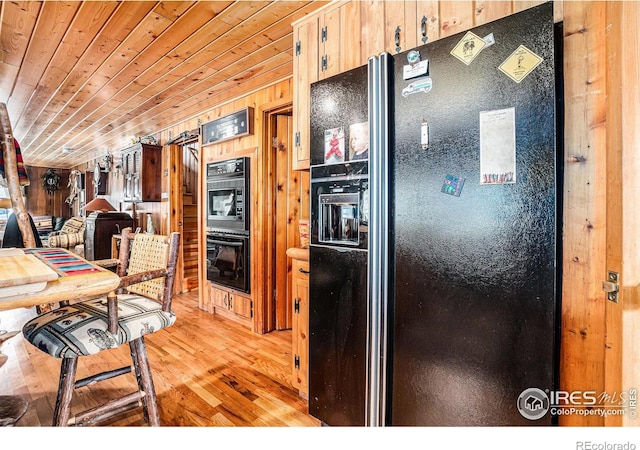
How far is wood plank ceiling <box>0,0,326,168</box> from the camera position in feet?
5.57

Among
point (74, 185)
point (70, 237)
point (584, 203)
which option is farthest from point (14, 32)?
point (74, 185)

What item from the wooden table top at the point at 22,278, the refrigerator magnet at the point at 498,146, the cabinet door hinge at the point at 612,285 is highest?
the refrigerator magnet at the point at 498,146

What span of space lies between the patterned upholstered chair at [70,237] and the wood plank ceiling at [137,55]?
212cm

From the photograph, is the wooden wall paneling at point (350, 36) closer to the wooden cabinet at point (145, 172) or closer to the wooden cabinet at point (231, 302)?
the wooden cabinet at point (231, 302)

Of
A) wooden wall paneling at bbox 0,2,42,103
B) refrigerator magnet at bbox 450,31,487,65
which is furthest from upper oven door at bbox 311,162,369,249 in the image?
wooden wall paneling at bbox 0,2,42,103

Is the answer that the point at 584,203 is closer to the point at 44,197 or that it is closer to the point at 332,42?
the point at 332,42

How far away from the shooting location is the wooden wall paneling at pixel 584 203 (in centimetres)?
92

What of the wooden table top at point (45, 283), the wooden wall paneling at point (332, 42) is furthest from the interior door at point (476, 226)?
the wooden table top at point (45, 283)

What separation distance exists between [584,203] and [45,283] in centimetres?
164

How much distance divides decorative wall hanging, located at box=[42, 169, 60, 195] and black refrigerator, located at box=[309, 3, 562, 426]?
984cm

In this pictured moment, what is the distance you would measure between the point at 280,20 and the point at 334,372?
2.02m

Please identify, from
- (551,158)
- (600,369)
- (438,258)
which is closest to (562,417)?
(600,369)

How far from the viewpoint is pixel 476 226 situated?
100 cm

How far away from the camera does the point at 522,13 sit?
0.93m
